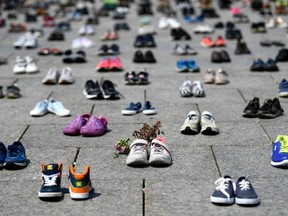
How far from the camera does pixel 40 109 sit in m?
8.83

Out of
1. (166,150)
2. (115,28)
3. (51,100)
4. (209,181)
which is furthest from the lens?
(115,28)

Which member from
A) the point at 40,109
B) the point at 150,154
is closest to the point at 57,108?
the point at 40,109

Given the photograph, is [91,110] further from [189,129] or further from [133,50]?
[133,50]

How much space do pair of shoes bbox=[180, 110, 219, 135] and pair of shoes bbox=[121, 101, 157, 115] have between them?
0.86m

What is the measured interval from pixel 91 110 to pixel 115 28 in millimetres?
7075

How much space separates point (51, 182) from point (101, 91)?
145 inches

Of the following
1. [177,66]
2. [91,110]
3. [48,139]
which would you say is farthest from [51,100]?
[177,66]

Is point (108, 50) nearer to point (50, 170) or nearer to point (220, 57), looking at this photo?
point (220, 57)

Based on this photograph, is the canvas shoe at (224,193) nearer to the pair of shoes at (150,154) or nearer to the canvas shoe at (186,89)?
the pair of shoes at (150,154)

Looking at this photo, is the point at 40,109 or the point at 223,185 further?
the point at 40,109

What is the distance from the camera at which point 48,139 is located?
7852 millimetres

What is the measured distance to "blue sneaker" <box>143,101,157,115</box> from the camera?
28.9ft

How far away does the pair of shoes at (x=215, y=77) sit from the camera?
1034 centimetres

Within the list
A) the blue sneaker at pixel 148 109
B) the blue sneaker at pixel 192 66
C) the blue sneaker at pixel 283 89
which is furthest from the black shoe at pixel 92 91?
the blue sneaker at pixel 283 89
